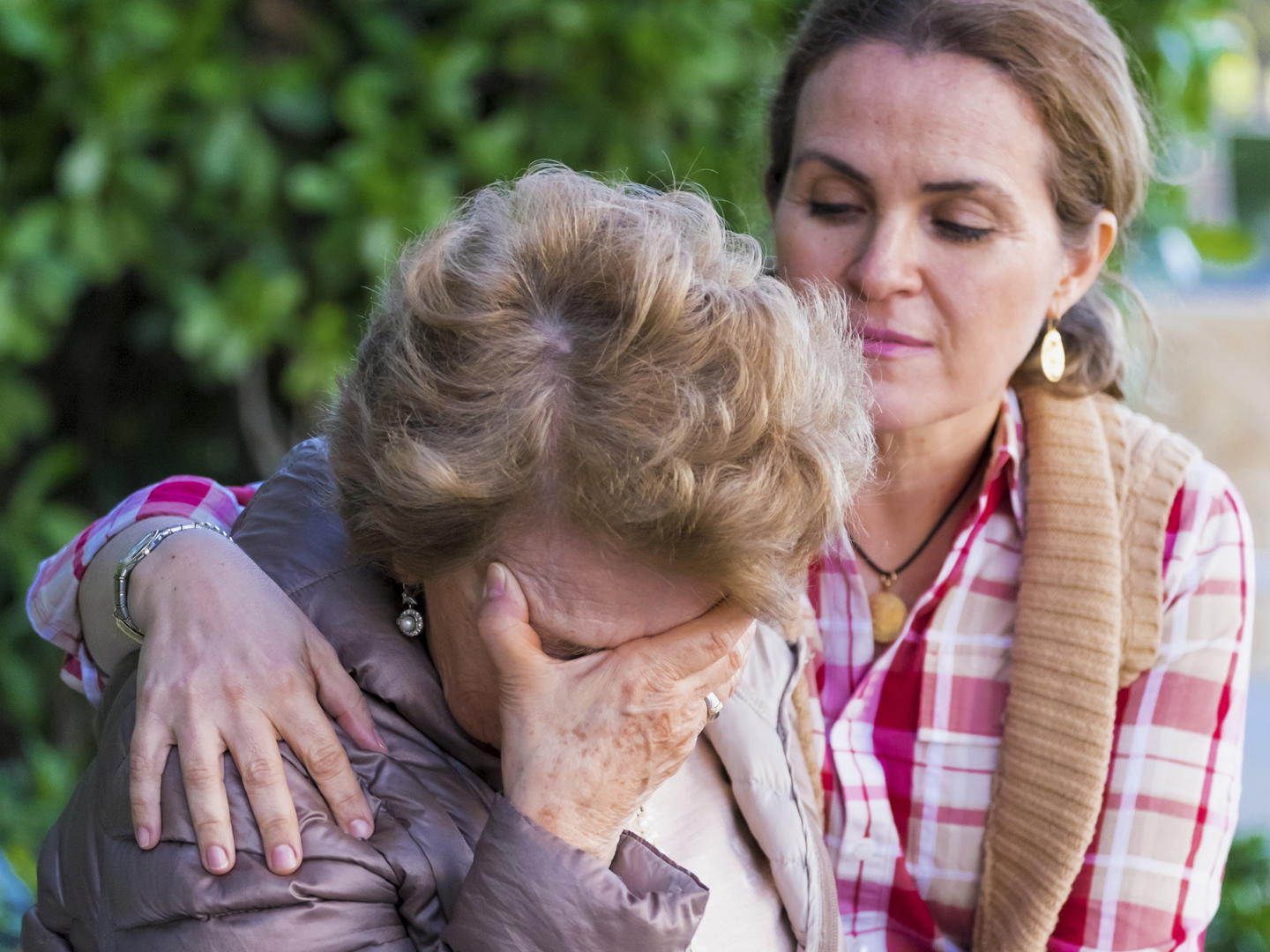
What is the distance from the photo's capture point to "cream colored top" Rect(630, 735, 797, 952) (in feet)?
5.08

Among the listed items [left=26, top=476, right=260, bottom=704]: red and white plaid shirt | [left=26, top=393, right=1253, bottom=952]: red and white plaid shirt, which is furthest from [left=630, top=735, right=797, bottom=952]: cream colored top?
[left=26, top=476, right=260, bottom=704]: red and white plaid shirt

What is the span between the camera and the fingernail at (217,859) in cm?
119

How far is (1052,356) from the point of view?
82.4 inches

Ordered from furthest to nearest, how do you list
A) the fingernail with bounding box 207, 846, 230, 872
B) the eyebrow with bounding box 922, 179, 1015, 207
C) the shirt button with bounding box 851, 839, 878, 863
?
the shirt button with bounding box 851, 839, 878, 863, the eyebrow with bounding box 922, 179, 1015, 207, the fingernail with bounding box 207, 846, 230, 872

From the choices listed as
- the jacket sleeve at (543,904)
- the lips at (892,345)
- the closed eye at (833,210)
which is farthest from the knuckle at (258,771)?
the closed eye at (833,210)

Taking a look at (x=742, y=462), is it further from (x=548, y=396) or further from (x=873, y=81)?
(x=873, y=81)

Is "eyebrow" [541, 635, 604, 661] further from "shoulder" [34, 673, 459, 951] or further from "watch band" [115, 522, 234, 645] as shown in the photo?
"watch band" [115, 522, 234, 645]

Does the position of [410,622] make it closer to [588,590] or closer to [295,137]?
[588,590]

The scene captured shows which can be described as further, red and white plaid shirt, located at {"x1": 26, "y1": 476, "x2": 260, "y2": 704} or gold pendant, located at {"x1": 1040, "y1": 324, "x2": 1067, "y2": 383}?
gold pendant, located at {"x1": 1040, "y1": 324, "x2": 1067, "y2": 383}

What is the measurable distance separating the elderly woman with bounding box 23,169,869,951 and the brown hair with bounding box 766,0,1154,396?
0.71 meters

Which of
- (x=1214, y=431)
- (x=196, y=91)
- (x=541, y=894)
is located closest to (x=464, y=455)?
(x=541, y=894)

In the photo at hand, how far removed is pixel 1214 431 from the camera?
6.35 meters

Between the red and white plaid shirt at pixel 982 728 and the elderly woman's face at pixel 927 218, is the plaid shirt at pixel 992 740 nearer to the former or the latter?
the red and white plaid shirt at pixel 982 728

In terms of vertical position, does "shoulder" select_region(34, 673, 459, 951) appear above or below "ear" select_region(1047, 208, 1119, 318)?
below
